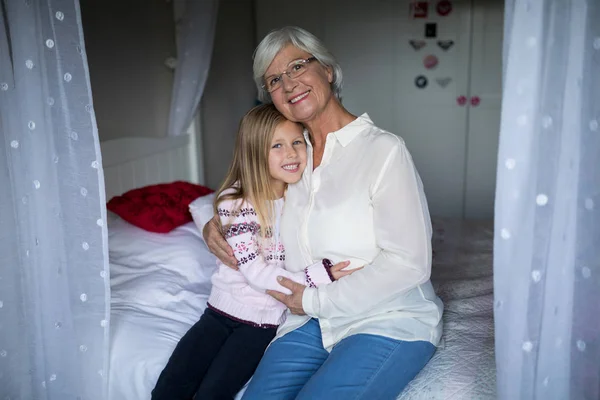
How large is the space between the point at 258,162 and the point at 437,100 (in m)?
2.92

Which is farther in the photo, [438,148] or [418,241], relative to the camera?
[438,148]

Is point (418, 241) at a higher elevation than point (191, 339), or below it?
higher

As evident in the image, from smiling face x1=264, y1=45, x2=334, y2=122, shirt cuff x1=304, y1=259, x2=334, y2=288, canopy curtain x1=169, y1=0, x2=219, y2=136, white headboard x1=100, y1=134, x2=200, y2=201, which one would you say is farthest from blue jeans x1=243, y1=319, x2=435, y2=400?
canopy curtain x1=169, y1=0, x2=219, y2=136

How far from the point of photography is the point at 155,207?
2.21 m

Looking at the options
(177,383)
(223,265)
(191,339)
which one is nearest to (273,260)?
(223,265)

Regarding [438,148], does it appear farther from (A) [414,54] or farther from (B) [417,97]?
(A) [414,54]

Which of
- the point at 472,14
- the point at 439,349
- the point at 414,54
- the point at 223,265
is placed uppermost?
the point at 472,14

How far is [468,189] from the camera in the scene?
4.36 metres

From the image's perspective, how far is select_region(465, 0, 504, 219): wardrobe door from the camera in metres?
4.05

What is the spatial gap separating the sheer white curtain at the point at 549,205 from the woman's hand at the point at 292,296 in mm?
521

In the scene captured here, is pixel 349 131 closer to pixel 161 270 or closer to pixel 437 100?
pixel 161 270

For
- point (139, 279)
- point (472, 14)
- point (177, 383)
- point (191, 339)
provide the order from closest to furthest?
point (177, 383) < point (191, 339) < point (139, 279) < point (472, 14)

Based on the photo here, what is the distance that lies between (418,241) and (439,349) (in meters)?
0.36

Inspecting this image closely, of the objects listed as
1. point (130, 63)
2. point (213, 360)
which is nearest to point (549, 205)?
point (213, 360)
